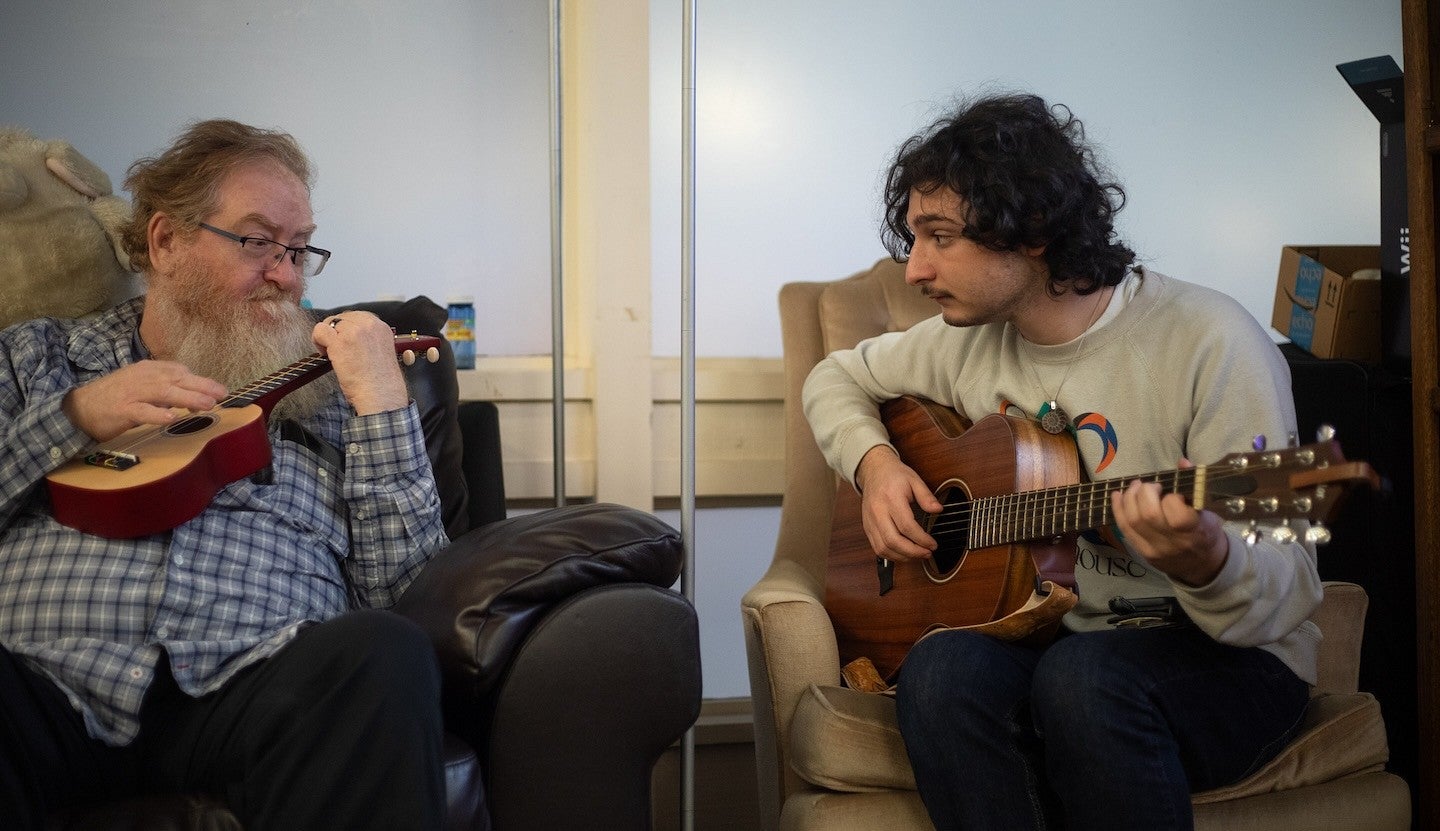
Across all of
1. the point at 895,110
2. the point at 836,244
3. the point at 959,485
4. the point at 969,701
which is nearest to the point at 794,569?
Answer: the point at 959,485

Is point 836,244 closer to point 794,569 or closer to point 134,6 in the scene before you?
point 794,569

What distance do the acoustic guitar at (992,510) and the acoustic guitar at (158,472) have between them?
0.80 metres

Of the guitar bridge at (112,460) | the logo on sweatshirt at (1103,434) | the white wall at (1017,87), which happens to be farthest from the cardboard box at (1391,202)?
the guitar bridge at (112,460)

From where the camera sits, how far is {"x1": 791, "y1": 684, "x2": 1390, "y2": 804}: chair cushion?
142 centimetres

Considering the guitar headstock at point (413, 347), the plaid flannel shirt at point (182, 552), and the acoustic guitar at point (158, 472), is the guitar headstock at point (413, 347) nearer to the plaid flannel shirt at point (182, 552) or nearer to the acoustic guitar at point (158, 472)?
the plaid flannel shirt at point (182, 552)

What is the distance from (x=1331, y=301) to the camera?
7.05 ft

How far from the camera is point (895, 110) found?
2.63m

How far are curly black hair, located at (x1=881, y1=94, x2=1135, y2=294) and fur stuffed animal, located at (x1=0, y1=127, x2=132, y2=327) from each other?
1242 mm

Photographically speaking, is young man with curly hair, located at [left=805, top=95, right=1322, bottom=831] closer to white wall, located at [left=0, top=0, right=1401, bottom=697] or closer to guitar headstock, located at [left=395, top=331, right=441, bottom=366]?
guitar headstock, located at [left=395, top=331, right=441, bottom=366]

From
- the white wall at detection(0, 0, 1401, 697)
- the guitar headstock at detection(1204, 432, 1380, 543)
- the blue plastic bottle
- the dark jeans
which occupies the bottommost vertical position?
the dark jeans

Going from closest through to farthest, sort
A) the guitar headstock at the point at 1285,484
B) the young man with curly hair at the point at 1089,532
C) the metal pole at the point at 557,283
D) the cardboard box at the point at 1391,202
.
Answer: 1. the guitar headstock at the point at 1285,484
2. the young man with curly hair at the point at 1089,532
3. the cardboard box at the point at 1391,202
4. the metal pole at the point at 557,283

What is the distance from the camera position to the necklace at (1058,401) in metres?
1.49

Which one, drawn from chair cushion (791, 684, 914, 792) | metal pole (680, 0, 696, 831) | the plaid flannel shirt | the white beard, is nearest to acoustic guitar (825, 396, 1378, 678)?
chair cushion (791, 684, 914, 792)

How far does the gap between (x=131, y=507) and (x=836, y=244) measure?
161cm
